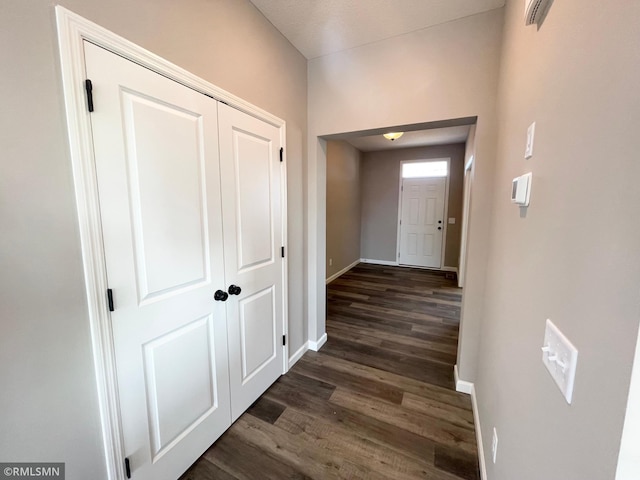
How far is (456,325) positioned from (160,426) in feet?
10.4

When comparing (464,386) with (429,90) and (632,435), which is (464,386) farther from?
(429,90)

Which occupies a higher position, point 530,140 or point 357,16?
point 357,16

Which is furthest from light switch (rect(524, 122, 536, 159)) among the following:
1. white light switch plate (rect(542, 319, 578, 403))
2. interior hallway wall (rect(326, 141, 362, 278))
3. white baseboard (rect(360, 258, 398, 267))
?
white baseboard (rect(360, 258, 398, 267))

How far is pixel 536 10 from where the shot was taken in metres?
0.93

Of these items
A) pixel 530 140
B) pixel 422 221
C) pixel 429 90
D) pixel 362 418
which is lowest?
pixel 362 418

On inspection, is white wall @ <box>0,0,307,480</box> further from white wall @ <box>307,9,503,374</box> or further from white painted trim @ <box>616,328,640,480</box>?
white painted trim @ <box>616,328,640,480</box>

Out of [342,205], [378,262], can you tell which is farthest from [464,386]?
[378,262]

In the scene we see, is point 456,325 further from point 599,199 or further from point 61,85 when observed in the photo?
point 61,85

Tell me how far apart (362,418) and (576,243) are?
1.78 meters

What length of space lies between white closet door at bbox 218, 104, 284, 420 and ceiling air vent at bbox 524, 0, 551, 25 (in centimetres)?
146

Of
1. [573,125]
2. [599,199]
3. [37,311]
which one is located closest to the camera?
[599,199]

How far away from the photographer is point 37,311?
896mm

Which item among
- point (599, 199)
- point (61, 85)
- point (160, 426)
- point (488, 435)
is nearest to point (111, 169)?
point (61, 85)

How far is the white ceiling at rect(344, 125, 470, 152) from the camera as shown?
4.36 metres
